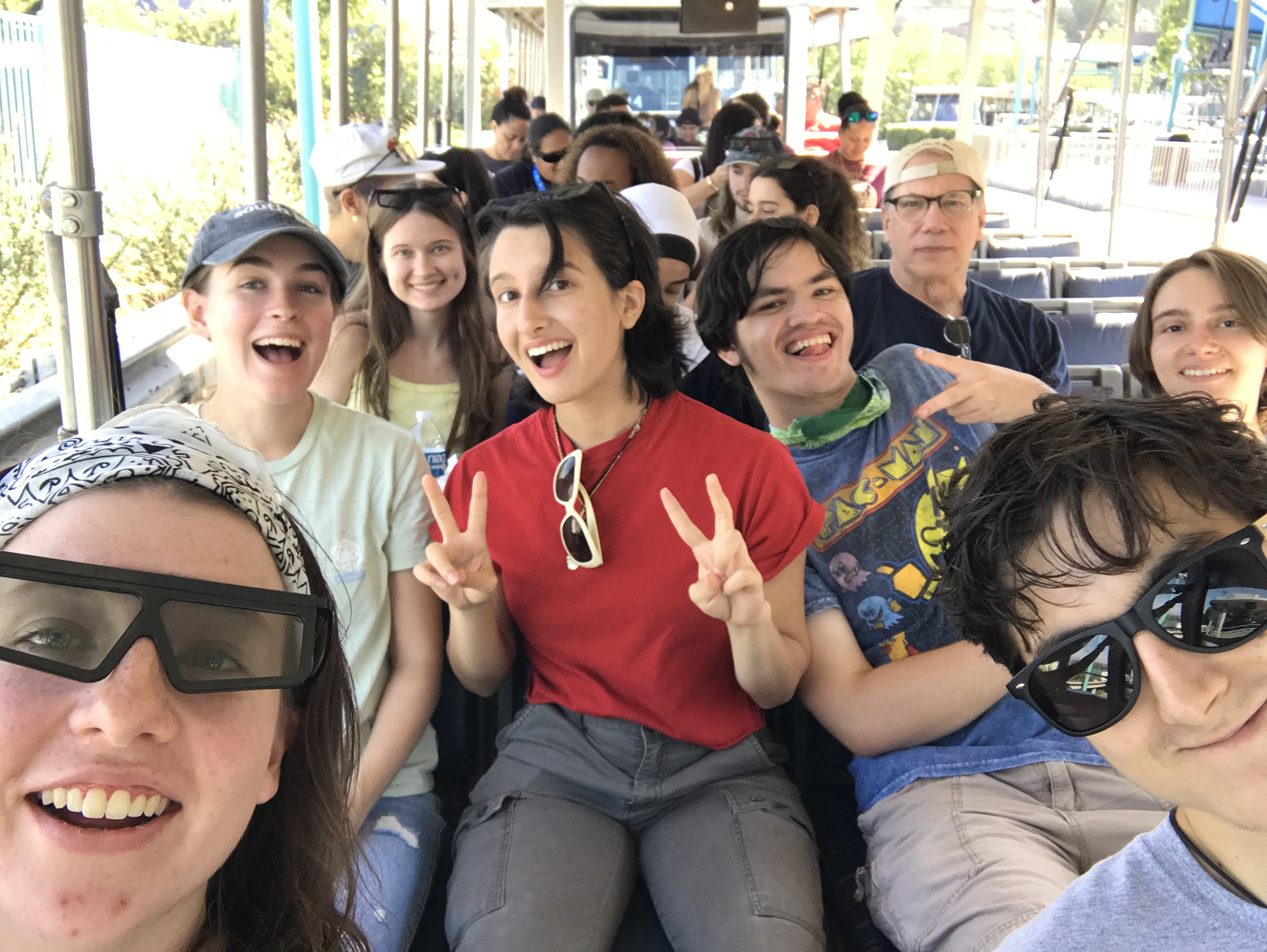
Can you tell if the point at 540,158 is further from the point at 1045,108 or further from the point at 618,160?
the point at 1045,108

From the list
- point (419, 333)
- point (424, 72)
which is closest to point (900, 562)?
point (419, 333)

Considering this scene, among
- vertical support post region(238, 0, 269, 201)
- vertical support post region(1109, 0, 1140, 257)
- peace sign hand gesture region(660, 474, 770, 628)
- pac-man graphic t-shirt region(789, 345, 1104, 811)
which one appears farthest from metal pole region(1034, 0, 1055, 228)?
peace sign hand gesture region(660, 474, 770, 628)

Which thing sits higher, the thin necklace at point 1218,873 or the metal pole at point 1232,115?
the metal pole at point 1232,115

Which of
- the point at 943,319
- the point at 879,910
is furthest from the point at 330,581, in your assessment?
the point at 943,319

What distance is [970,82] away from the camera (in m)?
9.32

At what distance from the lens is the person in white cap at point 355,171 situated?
3.69m

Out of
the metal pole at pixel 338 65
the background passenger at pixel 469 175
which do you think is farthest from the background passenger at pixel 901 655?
the metal pole at pixel 338 65

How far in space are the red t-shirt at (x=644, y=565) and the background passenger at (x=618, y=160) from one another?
2.25m

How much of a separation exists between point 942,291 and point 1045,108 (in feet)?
22.2

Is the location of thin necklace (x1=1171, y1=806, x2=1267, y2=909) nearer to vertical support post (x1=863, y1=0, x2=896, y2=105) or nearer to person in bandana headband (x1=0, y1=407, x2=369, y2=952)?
person in bandana headband (x1=0, y1=407, x2=369, y2=952)

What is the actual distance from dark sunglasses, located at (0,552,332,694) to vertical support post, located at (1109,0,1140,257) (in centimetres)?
785

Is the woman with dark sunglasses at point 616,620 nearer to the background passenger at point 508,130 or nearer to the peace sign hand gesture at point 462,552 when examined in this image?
the peace sign hand gesture at point 462,552

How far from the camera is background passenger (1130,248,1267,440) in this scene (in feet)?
7.53

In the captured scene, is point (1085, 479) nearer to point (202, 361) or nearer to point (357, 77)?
point (202, 361)
